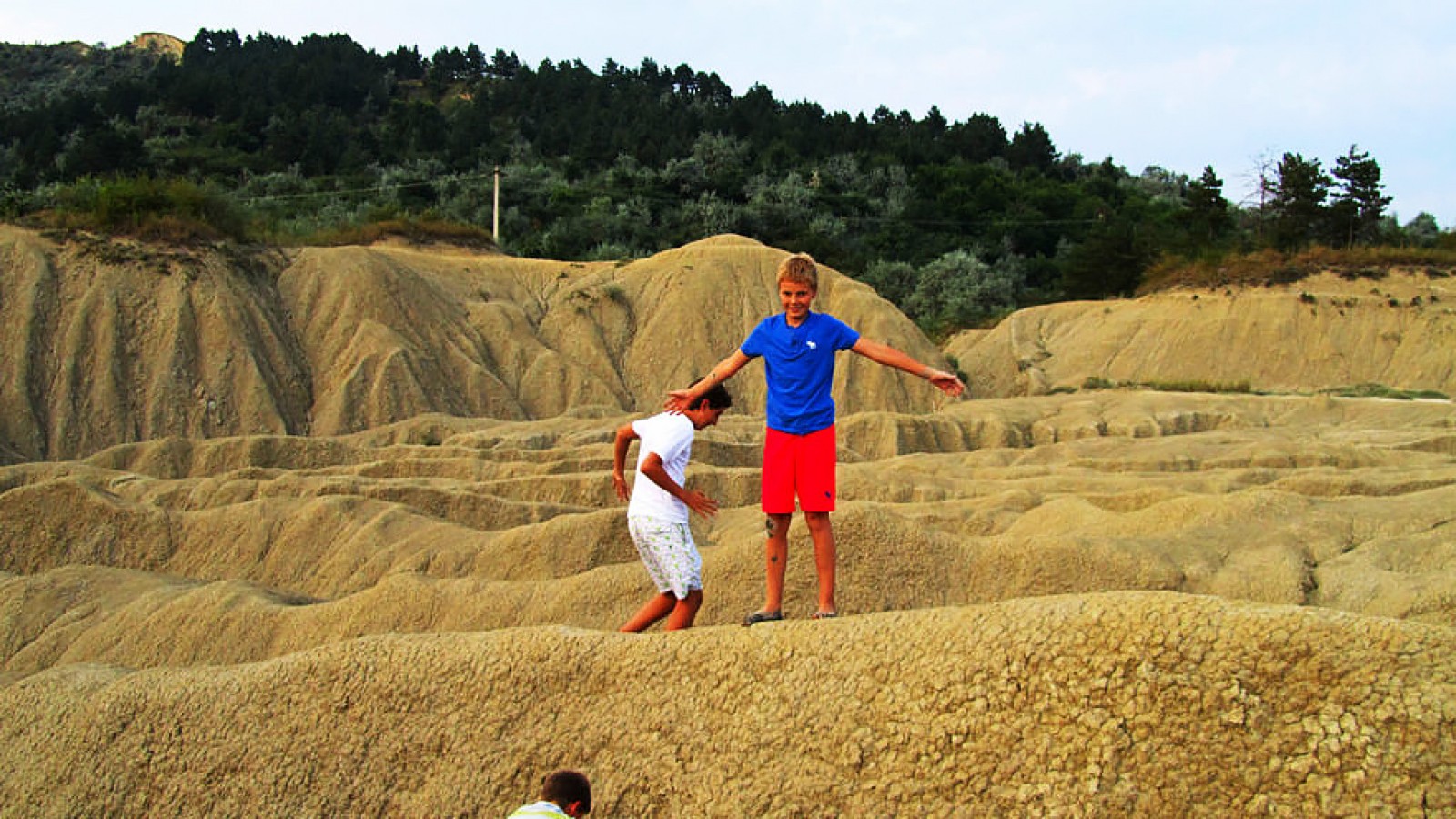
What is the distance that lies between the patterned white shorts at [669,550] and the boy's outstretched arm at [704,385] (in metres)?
0.57

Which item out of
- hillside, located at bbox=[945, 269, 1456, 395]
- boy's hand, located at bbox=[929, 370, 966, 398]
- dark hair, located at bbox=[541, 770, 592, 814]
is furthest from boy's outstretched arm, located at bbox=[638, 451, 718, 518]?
hillside, located at bbox=[945, 269, 1456, 395]

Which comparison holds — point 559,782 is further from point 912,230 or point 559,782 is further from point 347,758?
point 912,230

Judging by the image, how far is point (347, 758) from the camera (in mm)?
5141

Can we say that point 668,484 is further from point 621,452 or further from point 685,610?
point 685,610

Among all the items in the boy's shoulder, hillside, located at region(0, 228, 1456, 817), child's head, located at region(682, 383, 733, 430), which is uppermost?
A: child's head, located at region(682, 383, 733, 430)

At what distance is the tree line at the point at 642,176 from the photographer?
5191 cm

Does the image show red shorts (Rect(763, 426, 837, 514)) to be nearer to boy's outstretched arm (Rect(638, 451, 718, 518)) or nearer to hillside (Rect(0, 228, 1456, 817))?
boy's outstretched arm (Rect(638, 451, 718, 518))

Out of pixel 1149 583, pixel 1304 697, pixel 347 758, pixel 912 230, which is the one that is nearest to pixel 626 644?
pixel 347 758

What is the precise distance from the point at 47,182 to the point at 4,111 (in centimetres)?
2402

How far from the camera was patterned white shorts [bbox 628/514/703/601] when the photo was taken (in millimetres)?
Answer: 6125

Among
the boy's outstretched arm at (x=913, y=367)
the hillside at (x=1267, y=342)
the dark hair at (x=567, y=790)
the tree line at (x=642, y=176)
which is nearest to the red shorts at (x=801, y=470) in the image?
the boy's outstretched arm at (x=913, y=367)

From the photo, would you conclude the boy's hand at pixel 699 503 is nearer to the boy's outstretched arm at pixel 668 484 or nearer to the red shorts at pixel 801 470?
the boy's outstretched arm at pixel 668 484

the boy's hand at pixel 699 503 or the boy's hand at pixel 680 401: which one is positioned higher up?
the boy's hand at pixel 680 401

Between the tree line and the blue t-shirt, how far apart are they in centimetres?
2736
